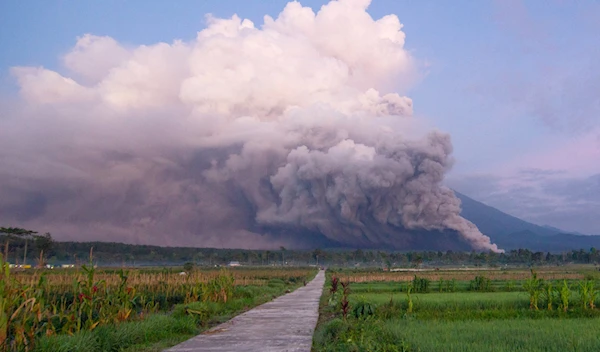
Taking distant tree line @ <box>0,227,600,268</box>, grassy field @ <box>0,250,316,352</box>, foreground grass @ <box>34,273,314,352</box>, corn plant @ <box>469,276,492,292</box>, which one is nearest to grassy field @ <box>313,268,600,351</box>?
foreground grass @ <box>34,273,314,352</box>

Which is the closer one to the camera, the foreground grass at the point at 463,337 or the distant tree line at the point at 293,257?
the foreground grass at the point at 463,337

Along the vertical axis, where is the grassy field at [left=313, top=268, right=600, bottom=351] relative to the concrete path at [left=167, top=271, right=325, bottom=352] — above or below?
above

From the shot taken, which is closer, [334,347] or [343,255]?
[334,347]

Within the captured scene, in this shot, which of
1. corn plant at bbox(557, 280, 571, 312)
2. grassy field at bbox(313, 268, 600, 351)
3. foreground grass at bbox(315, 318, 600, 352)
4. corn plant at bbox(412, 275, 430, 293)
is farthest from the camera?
corn plant at bbox(412, 275, 430, 293)

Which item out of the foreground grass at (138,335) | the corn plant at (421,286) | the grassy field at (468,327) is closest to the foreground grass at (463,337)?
the grassy field at (468,327)

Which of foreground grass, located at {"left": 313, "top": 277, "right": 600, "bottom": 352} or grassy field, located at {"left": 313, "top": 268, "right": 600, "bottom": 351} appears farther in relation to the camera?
grassy field, located at {"left": 313, "top": 268, "right": 600, "bottom": 351}

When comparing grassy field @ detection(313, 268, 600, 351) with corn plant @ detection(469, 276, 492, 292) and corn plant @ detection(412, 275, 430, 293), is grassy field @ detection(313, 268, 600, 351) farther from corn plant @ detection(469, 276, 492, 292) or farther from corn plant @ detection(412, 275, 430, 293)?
corn plant @ detection(469, 276, 492, 292)

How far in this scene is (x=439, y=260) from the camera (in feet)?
573

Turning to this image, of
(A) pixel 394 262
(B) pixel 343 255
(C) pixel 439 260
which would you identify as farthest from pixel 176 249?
(C) pixel 439 260

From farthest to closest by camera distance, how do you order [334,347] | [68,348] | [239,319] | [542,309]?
[542,309] → [239,319] → [334,347] → [68,348]

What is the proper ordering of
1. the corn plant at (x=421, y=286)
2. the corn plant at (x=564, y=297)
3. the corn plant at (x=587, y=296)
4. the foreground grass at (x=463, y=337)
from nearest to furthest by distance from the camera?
the foreground grass at (x=463, y=337)
the corn plant at (x=564, y=297)
the corn plant at (x=587, y=296)
the corn plant at (x=421, y=286)

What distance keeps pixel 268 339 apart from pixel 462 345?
480cm

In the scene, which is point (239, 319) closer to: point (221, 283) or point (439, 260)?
point (221, 283)

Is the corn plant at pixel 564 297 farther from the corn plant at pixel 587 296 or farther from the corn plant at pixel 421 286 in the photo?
the corn plant at pixel 421 286
